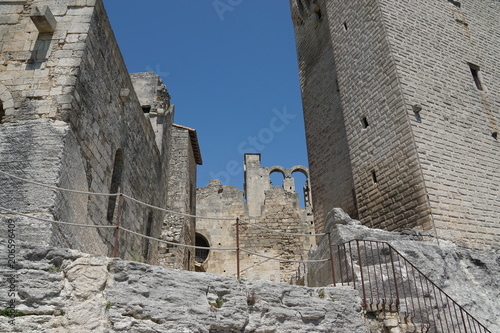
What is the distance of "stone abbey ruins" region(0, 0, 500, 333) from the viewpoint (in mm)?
4602

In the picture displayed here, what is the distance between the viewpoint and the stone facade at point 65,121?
5766mm

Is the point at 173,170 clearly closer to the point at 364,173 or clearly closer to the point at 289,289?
the point at 364,173

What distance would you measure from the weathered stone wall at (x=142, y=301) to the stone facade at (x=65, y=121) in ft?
3.90

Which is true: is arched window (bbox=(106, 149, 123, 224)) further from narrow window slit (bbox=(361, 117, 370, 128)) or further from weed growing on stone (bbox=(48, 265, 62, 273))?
narrow window slit (bbox=(361, 117, 370, 128))

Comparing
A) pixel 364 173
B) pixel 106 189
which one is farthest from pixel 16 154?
pixel 364 173

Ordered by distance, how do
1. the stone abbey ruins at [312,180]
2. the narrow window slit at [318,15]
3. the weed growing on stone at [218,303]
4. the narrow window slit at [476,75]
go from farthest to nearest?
1. the narrow window slit at [318,15]
2. the narrow window slit at [476,75]
3. the weed growing on stone at [218,303]
4. the stone abbey ruins at [312,180]

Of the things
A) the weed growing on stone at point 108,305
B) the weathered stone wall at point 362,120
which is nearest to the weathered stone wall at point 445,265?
the weathered stone wall at point 362,120

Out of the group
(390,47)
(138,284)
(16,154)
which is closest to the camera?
(138,284)

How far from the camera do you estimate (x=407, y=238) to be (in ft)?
28.3

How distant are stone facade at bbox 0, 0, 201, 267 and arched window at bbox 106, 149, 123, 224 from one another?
0.02m

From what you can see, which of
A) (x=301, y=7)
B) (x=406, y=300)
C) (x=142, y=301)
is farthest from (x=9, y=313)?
(x=301, y=7)

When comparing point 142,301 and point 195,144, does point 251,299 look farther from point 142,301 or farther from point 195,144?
point 195,144

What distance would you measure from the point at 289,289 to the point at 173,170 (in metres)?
11.2

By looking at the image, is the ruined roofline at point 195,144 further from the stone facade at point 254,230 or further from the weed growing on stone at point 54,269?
the weed growing on stone at point 54,269
